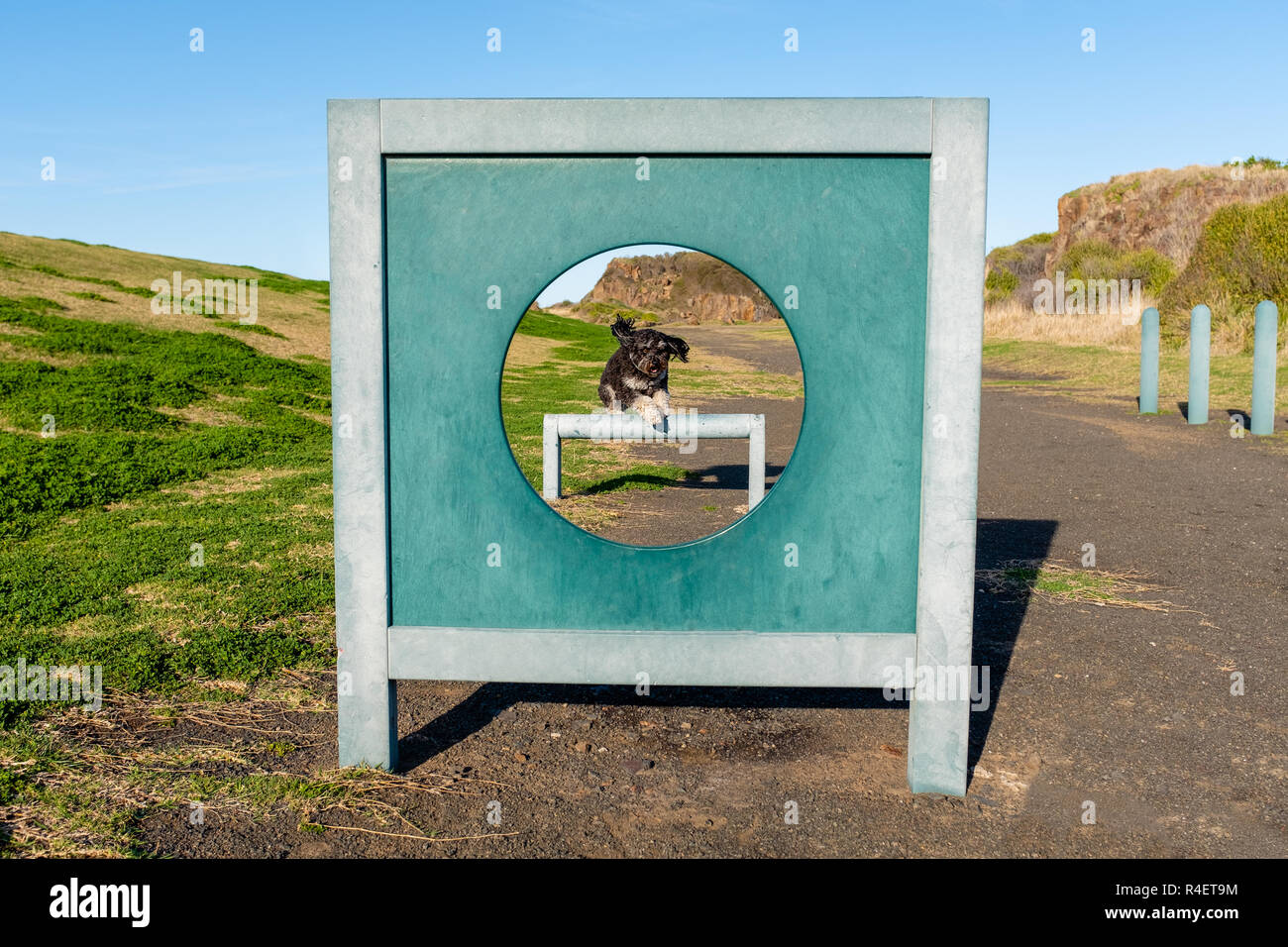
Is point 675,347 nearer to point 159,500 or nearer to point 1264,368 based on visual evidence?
point 159,500

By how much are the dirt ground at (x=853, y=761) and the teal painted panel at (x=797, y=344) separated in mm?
501

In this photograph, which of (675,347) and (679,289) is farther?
(679,289)

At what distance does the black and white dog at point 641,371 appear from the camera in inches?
267

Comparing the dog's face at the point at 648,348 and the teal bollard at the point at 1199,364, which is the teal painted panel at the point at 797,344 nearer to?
the dog's face at the point at 648,348

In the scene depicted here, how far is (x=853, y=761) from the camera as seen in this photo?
333 cm

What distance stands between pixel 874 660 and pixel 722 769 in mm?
612

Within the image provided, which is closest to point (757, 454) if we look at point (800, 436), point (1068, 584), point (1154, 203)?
point (1068, 584)

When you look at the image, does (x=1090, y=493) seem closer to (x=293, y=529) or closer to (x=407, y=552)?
(x=293, y=529)

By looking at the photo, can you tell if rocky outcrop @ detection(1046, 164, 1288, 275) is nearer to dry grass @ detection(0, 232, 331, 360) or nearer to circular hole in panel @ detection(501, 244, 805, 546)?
circular hole in panel @ detection(501, 244, 805, 546)

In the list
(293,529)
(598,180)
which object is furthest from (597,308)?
(598,180)

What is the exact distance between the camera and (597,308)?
643 inches

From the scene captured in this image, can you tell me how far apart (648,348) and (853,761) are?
3969 mm

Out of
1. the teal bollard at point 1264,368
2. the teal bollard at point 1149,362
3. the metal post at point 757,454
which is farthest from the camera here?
the teal bollard at point 1149,362

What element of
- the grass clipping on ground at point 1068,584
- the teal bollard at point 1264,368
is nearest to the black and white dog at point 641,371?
the grass clipping on ground at point 1068,584
